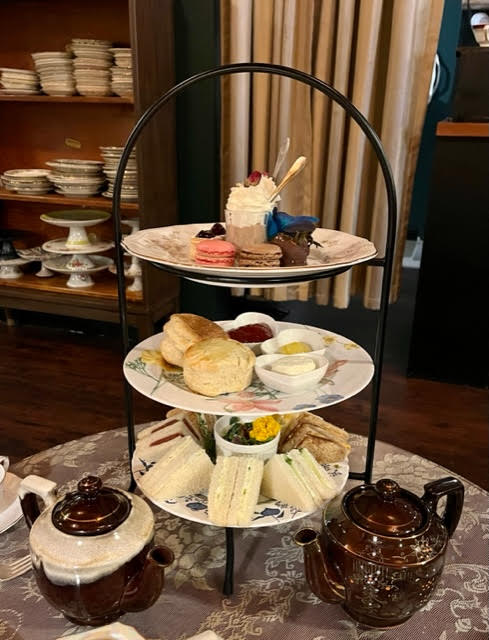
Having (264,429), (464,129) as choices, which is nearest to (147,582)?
(264,429)

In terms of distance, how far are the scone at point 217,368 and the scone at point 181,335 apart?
7cm

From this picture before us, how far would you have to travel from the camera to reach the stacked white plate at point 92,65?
2.28 meters

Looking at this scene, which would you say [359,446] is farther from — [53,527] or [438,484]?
[53,527]

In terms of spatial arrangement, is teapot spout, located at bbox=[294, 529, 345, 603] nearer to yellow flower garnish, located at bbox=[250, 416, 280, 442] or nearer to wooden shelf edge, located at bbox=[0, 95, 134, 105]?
yellow flower garnish, located at bbox=[250, 416, 280, 442]

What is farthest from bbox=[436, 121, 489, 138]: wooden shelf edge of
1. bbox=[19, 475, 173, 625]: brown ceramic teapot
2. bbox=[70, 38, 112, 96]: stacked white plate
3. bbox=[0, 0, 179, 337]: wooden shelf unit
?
bbox=[19, 475, 173, 625]: brown ceramic teapot

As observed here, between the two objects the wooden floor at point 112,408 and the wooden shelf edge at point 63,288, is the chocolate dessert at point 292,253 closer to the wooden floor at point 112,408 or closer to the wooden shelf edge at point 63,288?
the wooden floor at point 112,408

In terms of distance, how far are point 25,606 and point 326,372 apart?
1.89ft

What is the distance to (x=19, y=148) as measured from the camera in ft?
9.12

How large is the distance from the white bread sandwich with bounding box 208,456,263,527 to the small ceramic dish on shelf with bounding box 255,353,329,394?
0.12 m

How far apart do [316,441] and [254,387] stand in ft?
0.59

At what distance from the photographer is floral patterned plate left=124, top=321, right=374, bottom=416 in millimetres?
882

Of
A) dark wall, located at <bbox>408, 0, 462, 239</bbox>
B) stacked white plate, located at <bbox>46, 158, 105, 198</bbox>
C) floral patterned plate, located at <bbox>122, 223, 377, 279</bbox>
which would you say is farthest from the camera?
dark wall, located at <bbox>408, 0, 462, 239</bbox>

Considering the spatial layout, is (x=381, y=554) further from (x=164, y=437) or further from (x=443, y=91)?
(x=443, y=91)

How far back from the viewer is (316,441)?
3.47 ft
